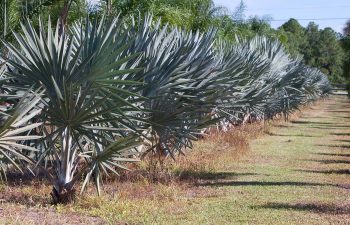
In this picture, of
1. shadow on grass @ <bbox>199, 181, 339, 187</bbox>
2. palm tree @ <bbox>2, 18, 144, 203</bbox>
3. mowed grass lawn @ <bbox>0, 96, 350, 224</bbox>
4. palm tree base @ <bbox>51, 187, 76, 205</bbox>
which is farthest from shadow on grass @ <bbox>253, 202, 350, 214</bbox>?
palm tree base @ <bbox>51, 187, 76, 205</bbox>

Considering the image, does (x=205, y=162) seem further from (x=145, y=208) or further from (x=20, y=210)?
(x=20, y=210)

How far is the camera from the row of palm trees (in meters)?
7.51

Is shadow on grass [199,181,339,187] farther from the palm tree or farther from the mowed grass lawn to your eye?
the palm tree

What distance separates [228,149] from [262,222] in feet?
30.9

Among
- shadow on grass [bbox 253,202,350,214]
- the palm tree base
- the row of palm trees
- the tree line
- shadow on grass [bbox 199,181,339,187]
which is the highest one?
the tree line

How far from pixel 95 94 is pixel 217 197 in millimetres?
3879

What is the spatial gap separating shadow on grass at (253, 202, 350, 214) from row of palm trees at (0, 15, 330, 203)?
5.71ft

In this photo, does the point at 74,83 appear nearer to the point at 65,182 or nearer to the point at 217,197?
the point at 65,182

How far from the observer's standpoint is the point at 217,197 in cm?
1062

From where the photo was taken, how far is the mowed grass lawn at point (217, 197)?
8.50 metres

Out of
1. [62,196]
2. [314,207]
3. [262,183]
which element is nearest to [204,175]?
[262,183]

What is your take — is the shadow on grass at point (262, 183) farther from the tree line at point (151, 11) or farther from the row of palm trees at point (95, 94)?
the tree line at point (151, 11)

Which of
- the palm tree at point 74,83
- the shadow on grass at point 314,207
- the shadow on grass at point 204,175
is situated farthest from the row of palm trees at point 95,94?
the shadow on grass at point 314,207

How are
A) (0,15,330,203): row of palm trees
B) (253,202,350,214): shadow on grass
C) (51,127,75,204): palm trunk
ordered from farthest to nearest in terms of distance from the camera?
(253,202,350,214): shadow on grass
(51,127,75,204): palm trunk
(0,15,330,203): row of palm trees
